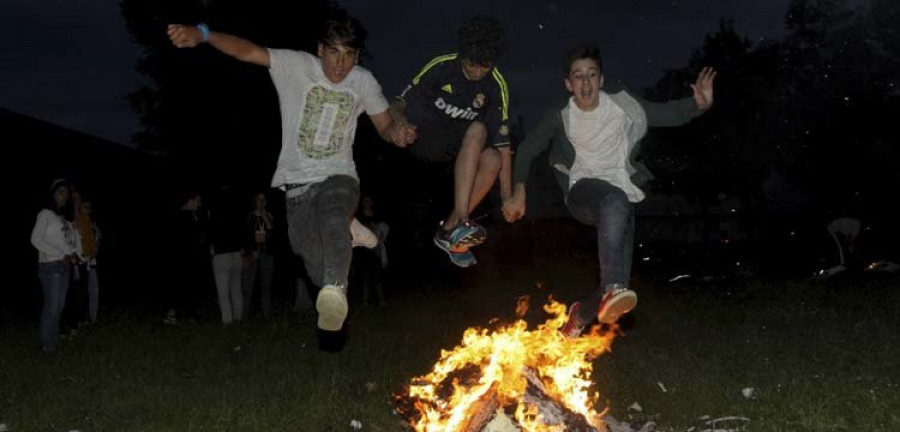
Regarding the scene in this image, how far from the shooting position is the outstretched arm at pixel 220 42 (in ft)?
16.9

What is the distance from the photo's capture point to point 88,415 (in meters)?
7.80

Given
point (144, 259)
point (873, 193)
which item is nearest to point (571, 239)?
point (873, 193)

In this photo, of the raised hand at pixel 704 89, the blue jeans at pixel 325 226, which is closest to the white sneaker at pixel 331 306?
the blue jeans at pixel 325 226

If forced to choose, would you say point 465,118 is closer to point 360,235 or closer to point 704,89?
point 360,235

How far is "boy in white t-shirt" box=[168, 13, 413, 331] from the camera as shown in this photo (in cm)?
577

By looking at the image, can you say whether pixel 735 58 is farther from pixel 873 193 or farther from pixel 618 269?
pixel 618 269

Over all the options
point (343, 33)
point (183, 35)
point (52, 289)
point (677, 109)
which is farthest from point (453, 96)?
point (52, 289)

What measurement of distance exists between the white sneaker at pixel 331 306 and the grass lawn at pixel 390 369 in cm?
220

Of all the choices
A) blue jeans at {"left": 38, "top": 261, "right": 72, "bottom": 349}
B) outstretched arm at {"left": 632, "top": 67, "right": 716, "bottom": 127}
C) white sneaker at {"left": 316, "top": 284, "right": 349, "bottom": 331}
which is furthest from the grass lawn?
outstretched arm at {"left": 632, "top": 67, "right": 716, "bottom": 127}

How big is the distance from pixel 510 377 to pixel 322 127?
2.30 m

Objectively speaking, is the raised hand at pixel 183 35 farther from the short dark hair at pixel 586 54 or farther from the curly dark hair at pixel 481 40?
the short dark hair at pixel 586 54

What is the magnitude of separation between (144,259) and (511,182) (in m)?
18.5

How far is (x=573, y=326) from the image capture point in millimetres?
6797

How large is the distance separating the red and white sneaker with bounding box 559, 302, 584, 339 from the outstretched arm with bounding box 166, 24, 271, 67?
2.93m
